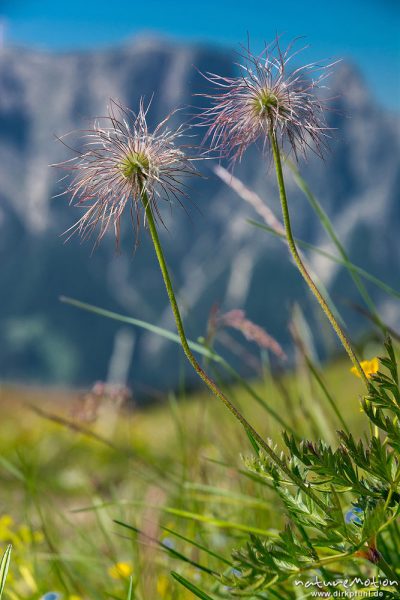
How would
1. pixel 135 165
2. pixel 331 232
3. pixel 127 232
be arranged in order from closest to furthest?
pixel 135 165 → pixel 331 232 → pixel 127 232

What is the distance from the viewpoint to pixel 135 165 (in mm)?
1055

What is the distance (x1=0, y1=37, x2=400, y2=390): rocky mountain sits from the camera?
136250 millimetres

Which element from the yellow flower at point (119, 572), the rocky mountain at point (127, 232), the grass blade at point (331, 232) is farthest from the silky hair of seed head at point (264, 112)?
the rocky mountain at point (127, 232)

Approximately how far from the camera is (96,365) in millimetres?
168875

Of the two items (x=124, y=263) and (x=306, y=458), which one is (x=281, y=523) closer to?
(x=306, y=458)

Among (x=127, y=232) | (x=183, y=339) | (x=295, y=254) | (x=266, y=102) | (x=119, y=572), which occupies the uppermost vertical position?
(x=266, y=102)

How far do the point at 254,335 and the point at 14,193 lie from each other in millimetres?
161854

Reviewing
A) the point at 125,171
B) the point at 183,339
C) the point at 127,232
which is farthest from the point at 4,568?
the point at 127,232

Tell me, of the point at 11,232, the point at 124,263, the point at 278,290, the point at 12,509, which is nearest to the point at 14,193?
the point at 11,232

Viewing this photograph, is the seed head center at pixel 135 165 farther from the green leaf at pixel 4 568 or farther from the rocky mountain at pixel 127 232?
the rocky mountain at pixel 127 232

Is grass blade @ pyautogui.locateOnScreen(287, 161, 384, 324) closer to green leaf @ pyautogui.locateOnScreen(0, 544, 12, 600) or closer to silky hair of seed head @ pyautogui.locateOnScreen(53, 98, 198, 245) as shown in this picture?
silky hair of seed head @ pyautogui.locateOnScreen(53, 98, 198, 245)

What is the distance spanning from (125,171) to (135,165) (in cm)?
2

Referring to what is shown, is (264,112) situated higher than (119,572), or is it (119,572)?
(264,112)

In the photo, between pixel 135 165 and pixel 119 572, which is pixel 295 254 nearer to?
pixel 135 165
